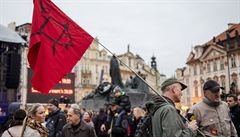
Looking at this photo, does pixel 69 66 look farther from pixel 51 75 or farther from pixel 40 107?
pixel 40 107

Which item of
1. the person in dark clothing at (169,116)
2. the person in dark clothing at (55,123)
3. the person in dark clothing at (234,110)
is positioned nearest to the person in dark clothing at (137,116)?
the person in dark clothing at (55,123)

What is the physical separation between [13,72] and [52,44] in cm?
997

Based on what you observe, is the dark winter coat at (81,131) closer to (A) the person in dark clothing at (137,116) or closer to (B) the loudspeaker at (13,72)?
(A) the person in dark clothing at (137,116)

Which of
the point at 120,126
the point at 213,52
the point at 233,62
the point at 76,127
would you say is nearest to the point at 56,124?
the point at 120,126

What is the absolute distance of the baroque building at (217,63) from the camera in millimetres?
51219

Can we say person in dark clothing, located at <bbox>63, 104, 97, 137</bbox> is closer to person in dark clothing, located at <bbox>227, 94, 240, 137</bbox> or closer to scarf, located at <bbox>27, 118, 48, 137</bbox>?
scarf, located at <bbox>27, 118, 48, 137</bbox>

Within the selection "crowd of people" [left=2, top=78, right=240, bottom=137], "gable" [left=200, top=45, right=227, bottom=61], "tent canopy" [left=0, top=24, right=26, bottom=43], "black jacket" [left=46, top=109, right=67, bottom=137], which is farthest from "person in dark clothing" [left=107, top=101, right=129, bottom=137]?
"gable" [left=200, top=45, right=227, bottom=61]

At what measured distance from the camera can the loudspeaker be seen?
46.7 ft

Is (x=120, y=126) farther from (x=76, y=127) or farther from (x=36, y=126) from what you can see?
(x=36, y=126)

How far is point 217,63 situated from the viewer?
54906mm

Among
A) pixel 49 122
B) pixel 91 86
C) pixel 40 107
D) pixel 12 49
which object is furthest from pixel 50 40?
pixel 91 86

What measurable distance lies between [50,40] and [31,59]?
1.43 feet

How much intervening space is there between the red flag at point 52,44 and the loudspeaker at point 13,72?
9.67 metres

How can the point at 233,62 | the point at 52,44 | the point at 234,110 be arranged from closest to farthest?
the point at 52,44 < the point at 234,110 < the point at 233,62
